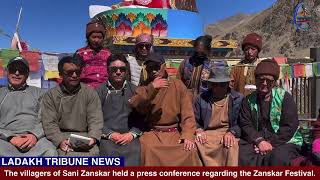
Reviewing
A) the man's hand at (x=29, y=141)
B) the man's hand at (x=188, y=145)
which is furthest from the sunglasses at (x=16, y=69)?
the man's hand at (x=188, y=145)

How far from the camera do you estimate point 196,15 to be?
2175 centimetres

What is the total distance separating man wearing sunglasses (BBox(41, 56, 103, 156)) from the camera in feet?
16.2

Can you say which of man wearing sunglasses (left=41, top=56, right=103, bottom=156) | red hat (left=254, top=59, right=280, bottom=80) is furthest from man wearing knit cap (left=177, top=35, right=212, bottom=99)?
man wearing sunglasses (left=41, top=56, right=103, bottom=156)

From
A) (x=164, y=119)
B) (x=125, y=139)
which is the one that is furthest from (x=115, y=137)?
(x=164, y=119)

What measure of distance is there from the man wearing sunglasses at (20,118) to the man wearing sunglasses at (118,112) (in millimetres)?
635

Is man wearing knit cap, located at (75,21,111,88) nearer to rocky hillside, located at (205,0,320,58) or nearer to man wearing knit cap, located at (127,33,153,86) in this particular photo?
man wearing knit cap, located at (127,33,153,86)

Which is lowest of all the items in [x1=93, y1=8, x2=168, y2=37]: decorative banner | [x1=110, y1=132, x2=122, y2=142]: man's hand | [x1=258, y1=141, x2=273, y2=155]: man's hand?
[x1=258, y1=141, x2=273, y2=155]: man's hand

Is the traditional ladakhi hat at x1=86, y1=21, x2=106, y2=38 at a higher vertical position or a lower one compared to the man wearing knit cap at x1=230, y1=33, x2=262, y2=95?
higher

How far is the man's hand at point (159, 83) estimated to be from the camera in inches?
193

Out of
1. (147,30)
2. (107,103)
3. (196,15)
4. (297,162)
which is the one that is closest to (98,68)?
(107,103)

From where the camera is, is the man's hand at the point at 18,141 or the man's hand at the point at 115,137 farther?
the man's hand at the point at 115,137

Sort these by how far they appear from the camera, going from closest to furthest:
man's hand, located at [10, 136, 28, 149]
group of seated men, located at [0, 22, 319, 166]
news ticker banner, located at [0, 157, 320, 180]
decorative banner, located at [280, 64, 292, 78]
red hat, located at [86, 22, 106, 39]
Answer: news ticker banner, located at [0, 157, 320, 180], man's hand, located at [10, 136, 28, 149], group of seated men, located at [0, 22, 319, 166], red hat, located at [86, 22, 106, 39], decorative banner, located at [280, 64, 292, 78]

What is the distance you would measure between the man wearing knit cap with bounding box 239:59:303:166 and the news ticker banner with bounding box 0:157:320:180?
1.22ft

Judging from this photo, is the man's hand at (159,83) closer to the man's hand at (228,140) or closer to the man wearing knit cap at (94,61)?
the man's hand at (228,140)
